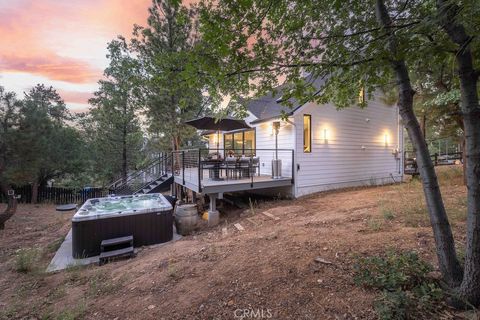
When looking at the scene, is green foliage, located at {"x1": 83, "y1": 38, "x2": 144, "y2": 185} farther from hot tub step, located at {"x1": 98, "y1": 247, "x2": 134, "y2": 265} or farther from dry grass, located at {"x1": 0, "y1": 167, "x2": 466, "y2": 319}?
dry grass, located at {"x1": 0, "y1": 167, "x2": 466, "y2": 319}

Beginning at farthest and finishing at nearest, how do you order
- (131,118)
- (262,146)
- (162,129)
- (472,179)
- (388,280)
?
1. (131,118)
2. (162,129)
3. (262,146)
4. (388,280)
5. (472,179)

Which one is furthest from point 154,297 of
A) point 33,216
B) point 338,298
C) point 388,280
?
point 33,216

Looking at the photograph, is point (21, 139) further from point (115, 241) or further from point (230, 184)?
point (230, 184)

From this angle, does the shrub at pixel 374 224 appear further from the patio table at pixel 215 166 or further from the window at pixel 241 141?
the window at pixel 241 141

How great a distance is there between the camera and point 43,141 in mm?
10047

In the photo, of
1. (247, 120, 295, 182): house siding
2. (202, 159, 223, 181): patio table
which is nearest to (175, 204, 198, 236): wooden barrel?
(202, 159, 223, 181): patio table

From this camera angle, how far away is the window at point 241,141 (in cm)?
1155

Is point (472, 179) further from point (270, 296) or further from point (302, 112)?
point (302, 112)

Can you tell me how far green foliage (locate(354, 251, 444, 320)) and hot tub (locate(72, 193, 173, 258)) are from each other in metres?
5.18

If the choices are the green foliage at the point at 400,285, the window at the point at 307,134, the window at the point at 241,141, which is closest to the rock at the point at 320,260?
the green foliage at the point at 400,285

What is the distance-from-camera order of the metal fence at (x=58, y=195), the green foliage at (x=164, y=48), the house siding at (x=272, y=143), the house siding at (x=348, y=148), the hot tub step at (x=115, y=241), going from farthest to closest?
the metal fence at (x=58, y=195)
the green foliage at (x=164, y=48)
the house siding at (x=348, y=148)
the house siding at (x=272, y=143)
the hot tub step at (x=115, y=241)

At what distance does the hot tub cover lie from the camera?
5715 millimetres

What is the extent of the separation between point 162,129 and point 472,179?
11.6 meters

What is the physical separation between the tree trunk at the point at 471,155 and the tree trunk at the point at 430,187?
144 millimetres
